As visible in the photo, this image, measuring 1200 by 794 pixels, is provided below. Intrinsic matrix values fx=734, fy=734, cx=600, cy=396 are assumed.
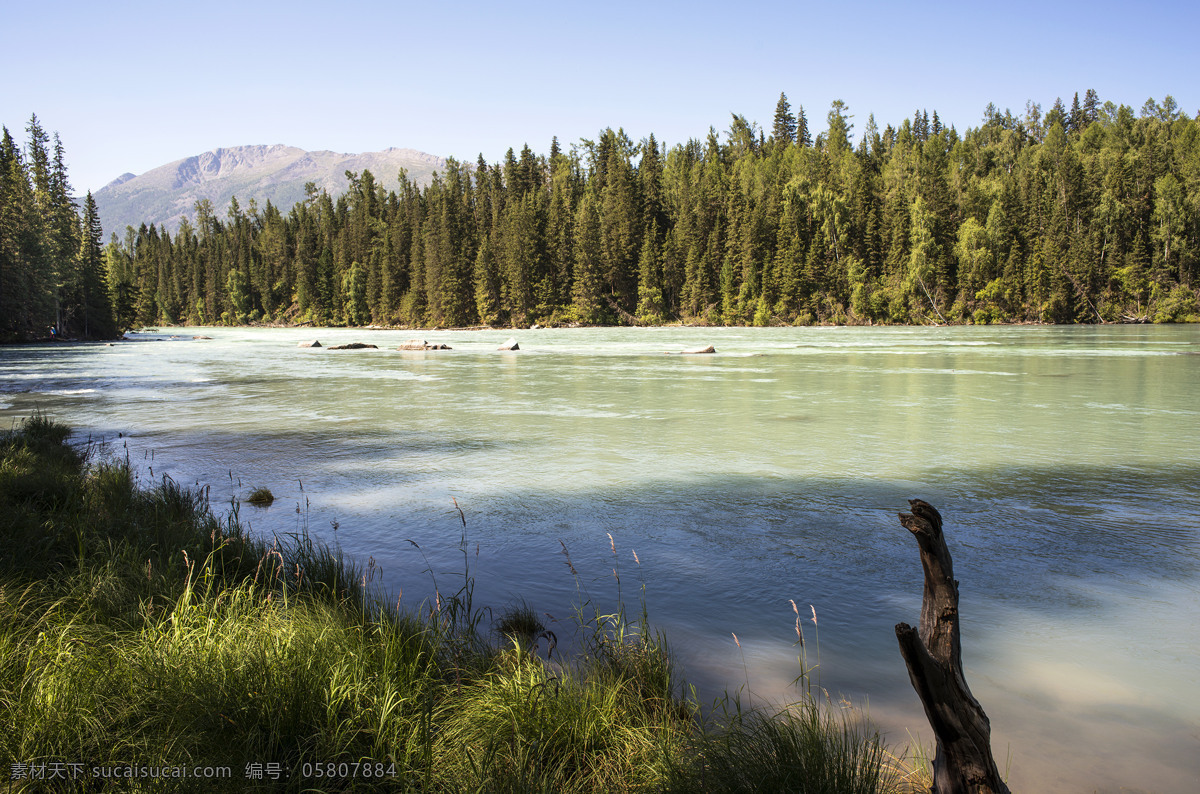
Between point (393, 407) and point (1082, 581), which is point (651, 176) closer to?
point (393, 407)

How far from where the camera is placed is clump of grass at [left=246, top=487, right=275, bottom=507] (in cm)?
792

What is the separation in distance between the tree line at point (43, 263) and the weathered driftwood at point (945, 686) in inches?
2191

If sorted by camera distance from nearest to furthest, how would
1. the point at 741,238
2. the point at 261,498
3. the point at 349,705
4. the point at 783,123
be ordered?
1. the point at 349,705
2. the point at 261,498
3. the point at 741,238
4. the point at 783,123

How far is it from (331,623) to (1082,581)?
5.34m

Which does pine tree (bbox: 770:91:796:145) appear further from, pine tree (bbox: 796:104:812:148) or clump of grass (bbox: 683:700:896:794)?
clump of grass (bbox: 683:700:896:794)

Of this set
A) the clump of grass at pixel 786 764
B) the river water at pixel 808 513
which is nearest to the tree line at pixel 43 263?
the river water at pixel 808 513

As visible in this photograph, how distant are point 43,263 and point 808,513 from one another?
56.1 metres

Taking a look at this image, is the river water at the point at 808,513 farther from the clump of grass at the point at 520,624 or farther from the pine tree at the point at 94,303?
the pine tree at the point at 94,303

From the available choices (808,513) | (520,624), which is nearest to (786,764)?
(520,624)

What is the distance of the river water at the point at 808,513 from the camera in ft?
13.5

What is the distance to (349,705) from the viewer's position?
310cm

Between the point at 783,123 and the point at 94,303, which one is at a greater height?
the point at 783,123

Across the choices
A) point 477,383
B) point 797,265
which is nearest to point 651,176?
point 797,265

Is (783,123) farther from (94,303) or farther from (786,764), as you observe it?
(786,764)
